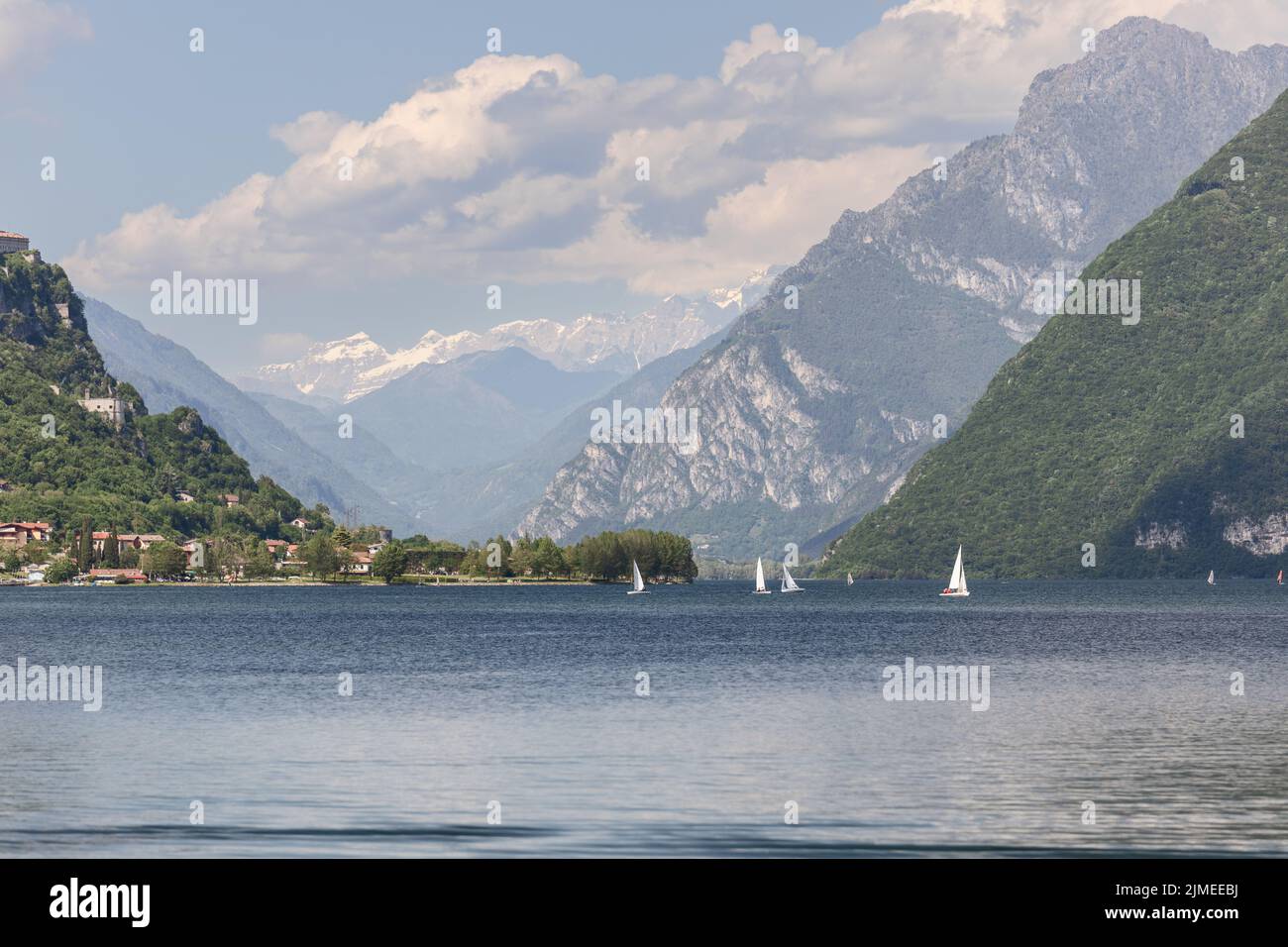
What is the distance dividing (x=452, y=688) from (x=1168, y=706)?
131 feet

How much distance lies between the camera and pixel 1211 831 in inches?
1810

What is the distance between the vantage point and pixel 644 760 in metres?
63.3

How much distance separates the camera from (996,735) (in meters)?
71.8

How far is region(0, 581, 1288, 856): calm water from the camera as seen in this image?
46.0 m

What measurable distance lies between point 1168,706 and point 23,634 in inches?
4669

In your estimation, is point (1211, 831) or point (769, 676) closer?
point (1211, 831)


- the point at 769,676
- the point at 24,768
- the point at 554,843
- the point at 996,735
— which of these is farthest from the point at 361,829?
the point at 769,676

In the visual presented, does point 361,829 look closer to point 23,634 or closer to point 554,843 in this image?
point 554,843

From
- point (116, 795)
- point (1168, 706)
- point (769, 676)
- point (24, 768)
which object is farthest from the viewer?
point (769, 676)

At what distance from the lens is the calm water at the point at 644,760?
46031mm
